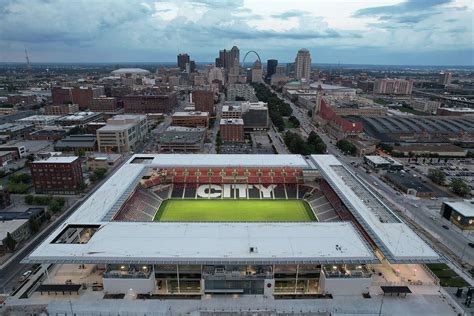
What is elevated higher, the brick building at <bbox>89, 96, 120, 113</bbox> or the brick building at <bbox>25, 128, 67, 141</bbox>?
the brick building at <bbox>89, 96, 120, 113</bbox>

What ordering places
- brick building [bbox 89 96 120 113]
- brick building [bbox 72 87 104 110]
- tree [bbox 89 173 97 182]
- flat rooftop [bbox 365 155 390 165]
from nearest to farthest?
tree [bbox 89 173 97 182] → flat rooftop [bbox 365 155 390 165] → brick building [bbox 89 96 120 113] → brick building [bbox 72 87 104 110]

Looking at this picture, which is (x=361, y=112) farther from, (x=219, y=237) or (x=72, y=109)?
(x=72, y=109)

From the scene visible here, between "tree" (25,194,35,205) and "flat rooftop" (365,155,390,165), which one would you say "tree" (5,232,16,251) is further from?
"flat rooftop" (365,155,390,165)

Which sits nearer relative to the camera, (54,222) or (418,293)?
(418,293)

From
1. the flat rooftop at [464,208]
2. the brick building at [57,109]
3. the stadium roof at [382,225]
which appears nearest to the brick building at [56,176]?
the stadium roof at [382,225]

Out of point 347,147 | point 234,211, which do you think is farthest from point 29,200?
point 347,147

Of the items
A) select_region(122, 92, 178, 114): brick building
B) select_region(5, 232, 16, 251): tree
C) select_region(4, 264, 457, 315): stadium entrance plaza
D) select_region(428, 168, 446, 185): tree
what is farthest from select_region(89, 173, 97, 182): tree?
select_region(122, 92, 178, 114): brick building

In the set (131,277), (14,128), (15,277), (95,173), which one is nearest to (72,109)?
(14,128)
